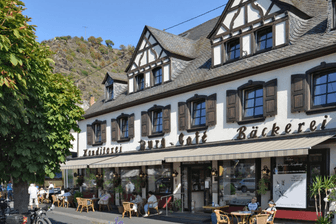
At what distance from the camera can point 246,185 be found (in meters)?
14.1

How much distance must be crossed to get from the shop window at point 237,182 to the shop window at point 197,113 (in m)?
2.13

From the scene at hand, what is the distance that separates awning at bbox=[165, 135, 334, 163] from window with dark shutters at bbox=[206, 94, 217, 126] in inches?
50.1

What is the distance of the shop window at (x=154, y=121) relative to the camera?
60.3 feet

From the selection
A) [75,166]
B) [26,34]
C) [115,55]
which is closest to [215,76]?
[26,34]

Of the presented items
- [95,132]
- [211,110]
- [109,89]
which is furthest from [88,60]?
[211,110]

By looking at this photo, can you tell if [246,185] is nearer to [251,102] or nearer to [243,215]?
[243,215]

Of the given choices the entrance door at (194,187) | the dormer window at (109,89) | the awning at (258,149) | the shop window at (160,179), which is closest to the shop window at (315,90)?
the awning at (258,149)

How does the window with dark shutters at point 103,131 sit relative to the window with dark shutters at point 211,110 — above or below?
below

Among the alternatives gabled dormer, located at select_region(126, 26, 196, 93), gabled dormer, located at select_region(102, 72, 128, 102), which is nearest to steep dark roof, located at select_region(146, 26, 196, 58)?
gabled dormer, located at select_region(126, 26, 196, 93)

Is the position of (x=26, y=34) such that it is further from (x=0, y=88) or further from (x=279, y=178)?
(x=279, y=178)

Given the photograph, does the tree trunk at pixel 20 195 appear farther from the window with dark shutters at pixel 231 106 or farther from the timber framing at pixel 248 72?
the timber framing at pixel 248 72

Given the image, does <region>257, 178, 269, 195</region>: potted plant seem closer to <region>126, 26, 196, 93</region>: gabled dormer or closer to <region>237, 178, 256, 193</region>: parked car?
<region>237, 178, 256, 193</region>: parked car

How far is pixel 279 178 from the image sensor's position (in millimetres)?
12781

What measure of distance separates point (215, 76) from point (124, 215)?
846 cm
